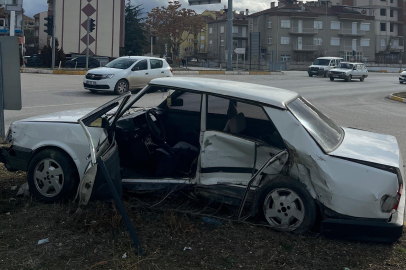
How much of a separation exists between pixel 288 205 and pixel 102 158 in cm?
169

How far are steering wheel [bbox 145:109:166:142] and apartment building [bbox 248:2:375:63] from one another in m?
78.4

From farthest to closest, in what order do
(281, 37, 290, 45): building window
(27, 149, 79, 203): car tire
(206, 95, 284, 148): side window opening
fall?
1. (281, 37, 290, 45): building window
2. (27, 149, 79, 203): car tire
3. (206, 95, 284, 148): side window opening

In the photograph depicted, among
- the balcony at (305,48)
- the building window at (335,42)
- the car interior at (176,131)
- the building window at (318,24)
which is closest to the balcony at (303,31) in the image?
the building window at (318,24)

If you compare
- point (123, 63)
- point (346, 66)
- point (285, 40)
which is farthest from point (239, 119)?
point (285, 40)

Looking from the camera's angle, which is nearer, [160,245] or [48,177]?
[160,245]

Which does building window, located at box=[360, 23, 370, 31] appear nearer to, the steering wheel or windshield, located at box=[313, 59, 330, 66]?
windshield, located at box=[313, 59, 330, 66]

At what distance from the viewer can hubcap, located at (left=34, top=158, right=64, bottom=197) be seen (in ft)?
15.0

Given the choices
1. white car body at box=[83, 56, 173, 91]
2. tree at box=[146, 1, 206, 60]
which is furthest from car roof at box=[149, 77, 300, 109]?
tree at box=[146, 1, 206, 60]

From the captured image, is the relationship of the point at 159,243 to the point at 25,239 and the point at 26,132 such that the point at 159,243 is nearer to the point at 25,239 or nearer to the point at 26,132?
the point at 25,239

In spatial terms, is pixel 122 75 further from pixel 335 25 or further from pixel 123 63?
pixel 335 25

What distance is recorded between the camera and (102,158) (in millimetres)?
→ 3598

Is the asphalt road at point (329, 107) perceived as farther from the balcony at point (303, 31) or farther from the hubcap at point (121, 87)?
the balcony at point (303, 31)

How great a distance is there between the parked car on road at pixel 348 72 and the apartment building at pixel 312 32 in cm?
4646

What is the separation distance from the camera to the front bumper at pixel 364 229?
3.77 meters
